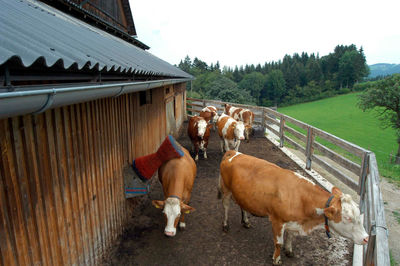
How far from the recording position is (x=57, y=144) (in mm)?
2623

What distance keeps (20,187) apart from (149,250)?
2.60m

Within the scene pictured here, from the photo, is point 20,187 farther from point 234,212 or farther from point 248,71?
point 248,71

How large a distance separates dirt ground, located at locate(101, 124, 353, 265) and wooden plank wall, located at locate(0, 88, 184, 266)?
41 centimetres

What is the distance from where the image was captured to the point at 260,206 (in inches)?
150

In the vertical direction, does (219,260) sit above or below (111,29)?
below

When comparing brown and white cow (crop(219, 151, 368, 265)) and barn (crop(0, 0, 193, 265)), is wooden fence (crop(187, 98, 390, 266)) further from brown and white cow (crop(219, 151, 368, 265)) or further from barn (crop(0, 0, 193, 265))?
barn (crop(0, 0, 193, 265))

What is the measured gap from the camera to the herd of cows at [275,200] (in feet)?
9.81

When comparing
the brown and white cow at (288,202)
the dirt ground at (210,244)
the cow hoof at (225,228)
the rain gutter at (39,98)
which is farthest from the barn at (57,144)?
the brown and white cow at (288,202)

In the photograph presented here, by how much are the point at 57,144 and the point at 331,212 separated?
3.42 metres

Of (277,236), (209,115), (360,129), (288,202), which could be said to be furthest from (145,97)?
(360,129)

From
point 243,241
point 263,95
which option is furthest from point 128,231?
point 263,95

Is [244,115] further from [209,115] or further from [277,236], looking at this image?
[277,236]

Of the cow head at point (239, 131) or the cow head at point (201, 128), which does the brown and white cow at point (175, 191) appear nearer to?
the cow head at point (201, 128)

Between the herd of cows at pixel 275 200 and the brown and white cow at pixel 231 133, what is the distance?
3.41 metres
